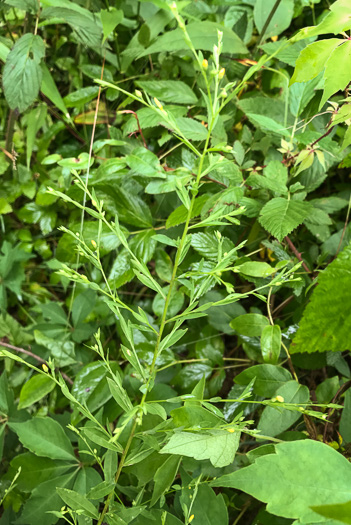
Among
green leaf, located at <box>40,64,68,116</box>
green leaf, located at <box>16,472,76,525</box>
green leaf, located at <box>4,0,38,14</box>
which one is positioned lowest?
green leaf, located at <box>16,472,76,525</box>

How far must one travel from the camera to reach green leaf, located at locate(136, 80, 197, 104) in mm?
1134

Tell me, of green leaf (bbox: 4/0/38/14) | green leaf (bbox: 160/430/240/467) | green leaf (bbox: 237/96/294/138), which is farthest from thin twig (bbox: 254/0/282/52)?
green leaf (bbox: 160/430/240/467)

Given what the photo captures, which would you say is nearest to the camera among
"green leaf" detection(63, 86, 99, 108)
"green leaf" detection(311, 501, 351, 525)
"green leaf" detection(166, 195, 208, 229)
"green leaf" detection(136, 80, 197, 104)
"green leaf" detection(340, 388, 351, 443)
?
"green leaf" detection(311, 501, 351, 525)

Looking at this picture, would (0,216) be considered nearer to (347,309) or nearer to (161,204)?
(161,204)

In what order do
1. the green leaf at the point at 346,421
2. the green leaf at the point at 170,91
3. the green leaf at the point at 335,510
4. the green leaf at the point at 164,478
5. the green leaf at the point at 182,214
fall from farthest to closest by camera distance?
the green leaf at the point at 170,91
the green leaf at the point at 182,214
the green leaf at the point at 346,421
the green leaf at the point at 164,478
the green leaf at the point at 335,510

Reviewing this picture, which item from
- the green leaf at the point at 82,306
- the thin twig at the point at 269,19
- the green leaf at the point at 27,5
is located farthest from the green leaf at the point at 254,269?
the green leaf at the point at 27,5

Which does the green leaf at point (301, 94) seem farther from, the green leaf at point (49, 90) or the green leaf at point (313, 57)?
the green leaf at point (49, 90)

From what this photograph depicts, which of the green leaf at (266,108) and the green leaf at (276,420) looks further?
the green leaf at (266,108)

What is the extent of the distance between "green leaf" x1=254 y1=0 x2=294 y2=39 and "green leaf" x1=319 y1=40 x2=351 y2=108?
65cm

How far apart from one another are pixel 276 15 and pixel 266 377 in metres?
0.99

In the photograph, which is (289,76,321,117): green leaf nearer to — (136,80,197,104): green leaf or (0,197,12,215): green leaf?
(136,80,197,104): green leaf

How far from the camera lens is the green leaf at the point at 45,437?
91 centimetres

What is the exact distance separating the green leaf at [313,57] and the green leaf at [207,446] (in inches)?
22.4

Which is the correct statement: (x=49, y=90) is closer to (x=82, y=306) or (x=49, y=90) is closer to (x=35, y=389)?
(x=82, y=306)
